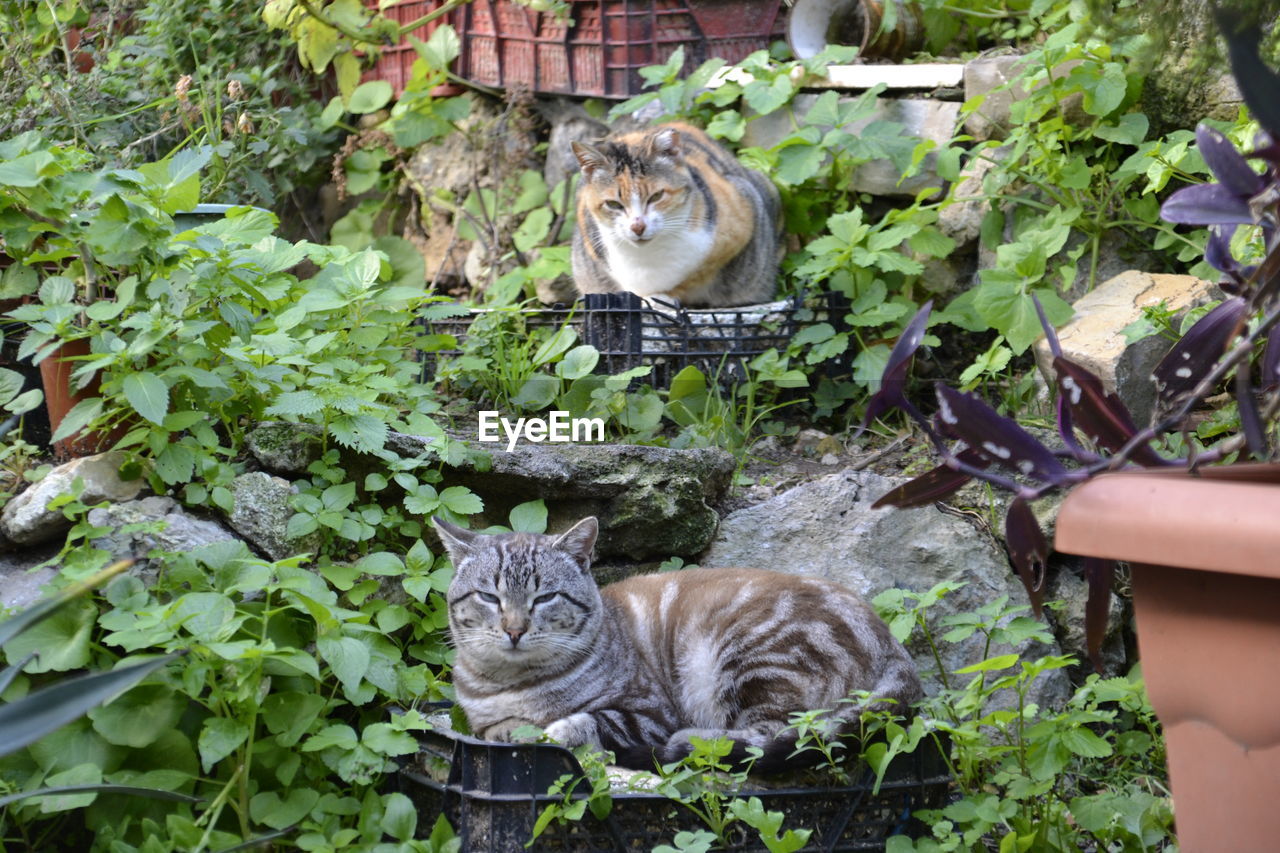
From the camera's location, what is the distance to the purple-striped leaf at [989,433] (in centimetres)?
155

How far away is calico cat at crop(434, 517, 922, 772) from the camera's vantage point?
109 inches

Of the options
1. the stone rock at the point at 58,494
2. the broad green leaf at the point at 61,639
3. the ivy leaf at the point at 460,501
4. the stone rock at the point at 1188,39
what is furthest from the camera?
the ivy leaf at the point at 460,501

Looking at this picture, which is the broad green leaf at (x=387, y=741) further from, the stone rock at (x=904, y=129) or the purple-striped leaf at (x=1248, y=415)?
the stone rock at (x=904, y=129)

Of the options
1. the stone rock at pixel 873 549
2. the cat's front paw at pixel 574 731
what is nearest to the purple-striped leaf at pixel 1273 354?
the cat's front paw at pixel 574 731

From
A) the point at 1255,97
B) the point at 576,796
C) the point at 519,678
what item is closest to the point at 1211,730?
the point at 1255,97

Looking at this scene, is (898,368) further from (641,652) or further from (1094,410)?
(641,652)

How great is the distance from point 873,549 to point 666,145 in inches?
85.6

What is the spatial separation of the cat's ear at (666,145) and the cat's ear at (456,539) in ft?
7.89

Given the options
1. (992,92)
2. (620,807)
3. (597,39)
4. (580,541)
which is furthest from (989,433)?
(597,39)

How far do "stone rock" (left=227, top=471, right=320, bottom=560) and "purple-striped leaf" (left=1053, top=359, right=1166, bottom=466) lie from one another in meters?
2.06

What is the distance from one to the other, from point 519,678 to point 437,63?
384 cm

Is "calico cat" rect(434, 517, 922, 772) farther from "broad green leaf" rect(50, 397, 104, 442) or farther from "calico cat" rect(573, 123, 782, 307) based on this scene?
"calico cat" rect(573, 123, 782, 307)

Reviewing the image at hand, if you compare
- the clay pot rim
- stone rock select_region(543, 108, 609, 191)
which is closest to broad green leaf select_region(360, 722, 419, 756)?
the clay pot rim

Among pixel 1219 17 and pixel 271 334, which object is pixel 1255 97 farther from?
pixel 271 334
